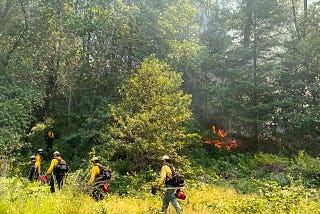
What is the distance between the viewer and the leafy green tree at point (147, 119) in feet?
50.6

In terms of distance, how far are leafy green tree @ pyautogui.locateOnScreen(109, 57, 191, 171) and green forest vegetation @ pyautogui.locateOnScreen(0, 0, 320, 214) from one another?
0.05 meters

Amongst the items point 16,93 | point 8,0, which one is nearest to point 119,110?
point 16,93

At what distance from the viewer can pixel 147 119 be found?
15445 mm

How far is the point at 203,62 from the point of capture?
23047 mm

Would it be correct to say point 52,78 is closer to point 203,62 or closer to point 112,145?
point 112,145

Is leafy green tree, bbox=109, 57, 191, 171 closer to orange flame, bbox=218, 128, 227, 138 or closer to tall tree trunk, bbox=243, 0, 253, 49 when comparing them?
orange flame, bbox=218, 128, 227, 138

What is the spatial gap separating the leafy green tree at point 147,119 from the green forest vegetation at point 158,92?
0.05m

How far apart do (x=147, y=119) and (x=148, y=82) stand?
1874 millimetres

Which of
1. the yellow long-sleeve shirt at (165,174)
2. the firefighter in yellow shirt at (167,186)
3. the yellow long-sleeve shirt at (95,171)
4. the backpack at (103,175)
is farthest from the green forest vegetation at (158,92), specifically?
the yellow long-sleeve shirt at (165,174)

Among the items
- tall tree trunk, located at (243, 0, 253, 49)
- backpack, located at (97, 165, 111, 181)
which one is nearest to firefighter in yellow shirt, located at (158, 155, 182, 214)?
backpack, located at (97, 165, 111, 181)

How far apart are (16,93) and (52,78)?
11.7 feet

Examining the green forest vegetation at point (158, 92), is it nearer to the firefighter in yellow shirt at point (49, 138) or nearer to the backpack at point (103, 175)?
the firefighter in yellow shirt at point (49, 138)

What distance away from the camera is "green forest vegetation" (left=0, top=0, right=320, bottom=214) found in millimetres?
15734

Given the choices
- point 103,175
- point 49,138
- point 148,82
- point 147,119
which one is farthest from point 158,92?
point 49,138
